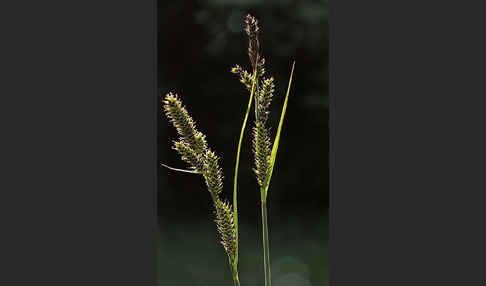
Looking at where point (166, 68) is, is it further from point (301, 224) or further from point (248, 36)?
point (301, 224)

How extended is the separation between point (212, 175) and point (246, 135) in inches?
17.1

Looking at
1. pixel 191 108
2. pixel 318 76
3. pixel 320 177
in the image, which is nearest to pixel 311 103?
pixel 318 76

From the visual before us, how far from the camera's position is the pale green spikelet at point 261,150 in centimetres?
378

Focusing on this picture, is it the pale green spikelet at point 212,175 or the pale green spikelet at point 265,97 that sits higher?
the pale green spikelet at point 265,97

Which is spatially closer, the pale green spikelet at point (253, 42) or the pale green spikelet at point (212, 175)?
the pale green spikelet at point (212, 175)

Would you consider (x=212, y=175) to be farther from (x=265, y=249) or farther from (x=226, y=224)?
(x=265, y=249)

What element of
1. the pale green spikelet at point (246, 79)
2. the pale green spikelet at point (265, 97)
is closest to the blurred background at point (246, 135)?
the pale green spikelet at point (246, 79)

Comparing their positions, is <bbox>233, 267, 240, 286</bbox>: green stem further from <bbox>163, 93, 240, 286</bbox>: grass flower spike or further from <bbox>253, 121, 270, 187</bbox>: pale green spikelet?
<bbox>253, 121, 270, 187</bbox>: pale green spikelet

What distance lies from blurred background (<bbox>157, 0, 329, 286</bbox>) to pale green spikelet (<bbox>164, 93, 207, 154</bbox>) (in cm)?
29

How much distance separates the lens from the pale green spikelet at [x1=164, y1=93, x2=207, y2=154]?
147 inches

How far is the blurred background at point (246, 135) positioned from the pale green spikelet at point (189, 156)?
283 mm

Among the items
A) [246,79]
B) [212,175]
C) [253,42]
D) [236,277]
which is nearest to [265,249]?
[236,277]

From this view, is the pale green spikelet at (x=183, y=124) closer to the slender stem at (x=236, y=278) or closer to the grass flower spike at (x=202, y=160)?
the grass flower spike at (x=202, y=160)

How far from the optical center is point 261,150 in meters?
3.77
